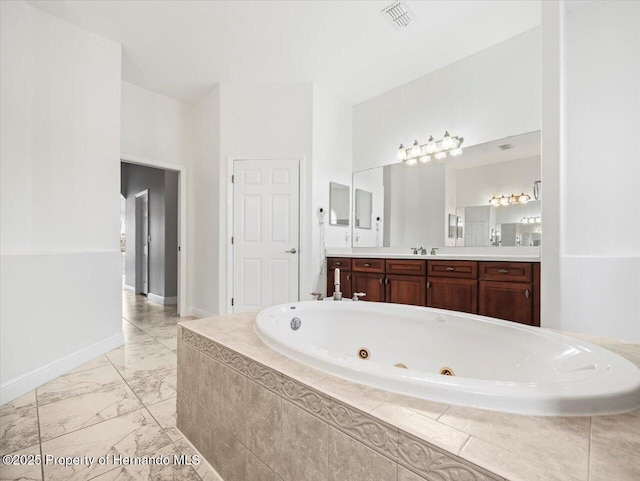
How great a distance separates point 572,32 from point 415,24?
3.64 ft

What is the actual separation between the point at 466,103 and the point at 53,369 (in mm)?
3994

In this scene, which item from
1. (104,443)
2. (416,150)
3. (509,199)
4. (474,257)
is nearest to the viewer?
(104,443)

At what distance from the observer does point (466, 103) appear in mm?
3008

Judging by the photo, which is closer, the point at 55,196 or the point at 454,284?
the point at 55,196

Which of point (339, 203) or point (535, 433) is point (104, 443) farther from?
point (339, 203)

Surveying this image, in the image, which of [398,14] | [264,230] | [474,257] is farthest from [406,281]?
[398,14]

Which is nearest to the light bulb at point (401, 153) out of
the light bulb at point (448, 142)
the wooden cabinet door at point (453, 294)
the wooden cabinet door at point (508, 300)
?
the light bulb at point (448, 142)

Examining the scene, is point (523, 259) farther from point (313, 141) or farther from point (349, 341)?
point (313, 141)

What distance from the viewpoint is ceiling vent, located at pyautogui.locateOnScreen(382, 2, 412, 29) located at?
2373 mm

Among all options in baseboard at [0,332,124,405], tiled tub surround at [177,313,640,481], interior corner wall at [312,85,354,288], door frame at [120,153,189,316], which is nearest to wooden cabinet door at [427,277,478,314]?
tiled tub surround at [177,313,640,481]

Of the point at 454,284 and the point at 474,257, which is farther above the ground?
the point at 474,257

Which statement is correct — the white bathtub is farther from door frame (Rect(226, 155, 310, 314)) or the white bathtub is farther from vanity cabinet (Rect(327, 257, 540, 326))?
door frame (Rect(226, 155, 310, 314))

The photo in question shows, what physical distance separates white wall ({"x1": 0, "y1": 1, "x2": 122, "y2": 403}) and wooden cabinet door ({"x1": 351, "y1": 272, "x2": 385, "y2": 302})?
222 centimetres

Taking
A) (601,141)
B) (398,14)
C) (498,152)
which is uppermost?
(398,14)
